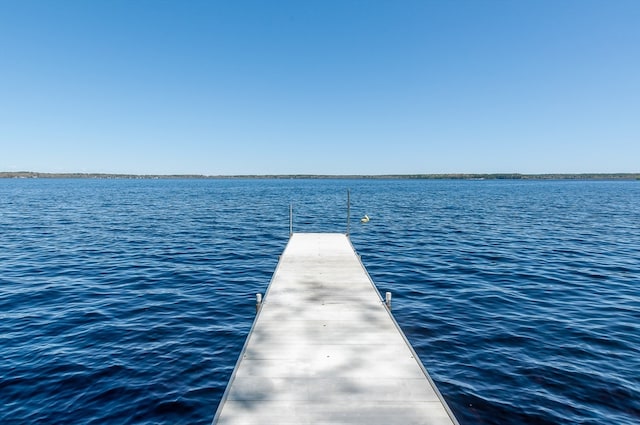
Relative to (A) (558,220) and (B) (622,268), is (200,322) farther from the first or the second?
(A) (558,220)

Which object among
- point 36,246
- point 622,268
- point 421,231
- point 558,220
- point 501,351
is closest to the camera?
point 501,351

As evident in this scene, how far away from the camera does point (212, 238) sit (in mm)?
29734

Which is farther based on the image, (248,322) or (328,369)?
(248,322)

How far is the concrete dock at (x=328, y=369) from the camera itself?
6.15 meters

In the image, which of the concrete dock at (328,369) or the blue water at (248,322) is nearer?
the concrete dock at (328,369)

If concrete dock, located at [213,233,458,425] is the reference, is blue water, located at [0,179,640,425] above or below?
below

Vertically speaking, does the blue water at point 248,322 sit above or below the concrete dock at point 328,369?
below

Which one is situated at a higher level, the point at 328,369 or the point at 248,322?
the point at 328,369

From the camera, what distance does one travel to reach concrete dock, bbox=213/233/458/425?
20.2 feet

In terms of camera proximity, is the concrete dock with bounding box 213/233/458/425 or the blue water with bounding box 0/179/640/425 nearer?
the concrete dock with bounding box 213/233/458/425

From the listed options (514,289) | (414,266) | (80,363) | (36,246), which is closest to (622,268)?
(514,289)

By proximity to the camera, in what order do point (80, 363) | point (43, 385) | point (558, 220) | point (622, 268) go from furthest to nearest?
point (558, 220)
point (622, 268)
point (80, 363)
point (43, 385)

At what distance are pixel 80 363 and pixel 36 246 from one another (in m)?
20.8

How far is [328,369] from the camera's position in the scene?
7582 millimetres
